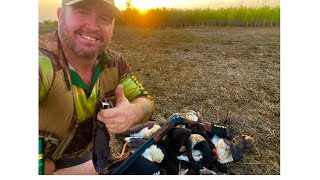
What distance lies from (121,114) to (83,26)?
25.9 inches

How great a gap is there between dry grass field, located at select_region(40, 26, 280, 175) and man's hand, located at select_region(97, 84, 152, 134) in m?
0.17

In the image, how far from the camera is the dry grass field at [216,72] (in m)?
3.29

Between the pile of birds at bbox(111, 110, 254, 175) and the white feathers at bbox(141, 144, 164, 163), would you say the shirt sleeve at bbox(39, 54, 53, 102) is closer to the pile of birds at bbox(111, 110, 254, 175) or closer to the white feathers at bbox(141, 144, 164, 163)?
the pile of birds at bbox(111, 110, 254, 175)

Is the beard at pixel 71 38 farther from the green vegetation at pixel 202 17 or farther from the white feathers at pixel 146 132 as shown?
the white feathers at pixel 146 132

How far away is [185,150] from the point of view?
3.16 meters

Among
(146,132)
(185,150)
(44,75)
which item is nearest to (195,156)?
(185,150)

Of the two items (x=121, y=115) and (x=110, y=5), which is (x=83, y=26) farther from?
(x=121, y=115)

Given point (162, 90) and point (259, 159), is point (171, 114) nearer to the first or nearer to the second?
point (162, 90)

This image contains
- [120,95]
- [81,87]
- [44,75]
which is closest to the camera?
[44,75]

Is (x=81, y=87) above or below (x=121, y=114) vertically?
above
